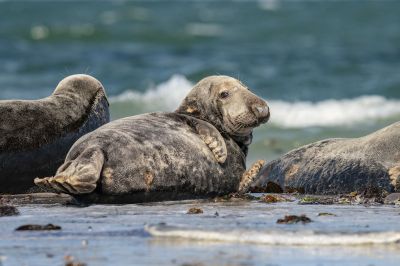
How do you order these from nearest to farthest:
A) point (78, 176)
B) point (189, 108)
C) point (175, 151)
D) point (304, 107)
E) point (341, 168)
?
point (78, 176) → point (175, 151) → point (189, 108) → point (341, 168) → point (304, 107)

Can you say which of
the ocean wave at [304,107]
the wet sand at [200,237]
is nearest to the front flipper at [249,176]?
the wet sand at [200,237]

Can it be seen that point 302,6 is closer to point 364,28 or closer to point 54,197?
point 364,28

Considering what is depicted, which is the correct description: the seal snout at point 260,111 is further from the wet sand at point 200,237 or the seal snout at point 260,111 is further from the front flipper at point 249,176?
the wet sand at point 200,237

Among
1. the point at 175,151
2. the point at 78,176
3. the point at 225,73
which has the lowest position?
the point at 78,176

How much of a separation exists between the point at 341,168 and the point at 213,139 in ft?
4.82

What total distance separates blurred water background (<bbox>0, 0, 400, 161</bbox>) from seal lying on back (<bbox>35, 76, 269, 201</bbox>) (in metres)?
4.84

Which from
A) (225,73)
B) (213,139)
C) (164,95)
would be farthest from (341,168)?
(225,73)

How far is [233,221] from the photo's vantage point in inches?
258

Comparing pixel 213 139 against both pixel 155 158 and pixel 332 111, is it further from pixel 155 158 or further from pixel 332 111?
pixel 332 111

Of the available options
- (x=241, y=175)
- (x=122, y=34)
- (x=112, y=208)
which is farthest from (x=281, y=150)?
(x=122, y=34)

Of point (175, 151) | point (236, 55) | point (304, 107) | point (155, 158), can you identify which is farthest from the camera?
point (236, 55)

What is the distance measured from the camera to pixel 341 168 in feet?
30.5

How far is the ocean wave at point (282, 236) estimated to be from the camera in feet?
18.5

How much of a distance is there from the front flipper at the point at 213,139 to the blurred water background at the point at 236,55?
520 cm
